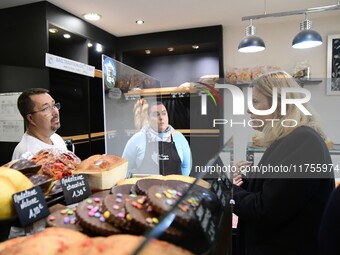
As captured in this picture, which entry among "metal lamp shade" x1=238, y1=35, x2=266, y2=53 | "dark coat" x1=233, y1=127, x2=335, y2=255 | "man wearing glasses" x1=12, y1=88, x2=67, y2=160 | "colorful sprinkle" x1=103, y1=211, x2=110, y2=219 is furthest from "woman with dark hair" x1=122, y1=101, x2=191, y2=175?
"colorful sprinkle" x1=103, y1=211, x2=110, y2=219

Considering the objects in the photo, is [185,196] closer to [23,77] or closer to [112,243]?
[112,243]

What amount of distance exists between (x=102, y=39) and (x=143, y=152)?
7.18 ft

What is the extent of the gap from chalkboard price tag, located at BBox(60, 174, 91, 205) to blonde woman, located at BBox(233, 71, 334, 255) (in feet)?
2.28

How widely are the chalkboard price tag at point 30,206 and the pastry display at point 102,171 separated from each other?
23 cm

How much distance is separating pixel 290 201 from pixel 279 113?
41 centimetres

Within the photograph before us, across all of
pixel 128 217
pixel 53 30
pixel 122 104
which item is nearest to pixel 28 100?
pixel 122 104

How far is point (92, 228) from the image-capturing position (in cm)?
60

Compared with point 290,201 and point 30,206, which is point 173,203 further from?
point 290,201

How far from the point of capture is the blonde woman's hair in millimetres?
1233

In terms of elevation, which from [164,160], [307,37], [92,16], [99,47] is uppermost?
[92,16]

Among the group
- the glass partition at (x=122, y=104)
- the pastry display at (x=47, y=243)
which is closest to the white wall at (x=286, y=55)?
the glass partition at (x=122, y=104)

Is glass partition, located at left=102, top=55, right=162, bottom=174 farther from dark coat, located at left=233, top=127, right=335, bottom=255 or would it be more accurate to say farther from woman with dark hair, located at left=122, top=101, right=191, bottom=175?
dark coat, located at left=233, top=127, right=335, bottom=255

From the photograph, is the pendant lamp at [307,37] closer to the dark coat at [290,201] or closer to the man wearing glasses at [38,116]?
the dark coat at [290,201]

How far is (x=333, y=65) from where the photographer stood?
11.7 feet
